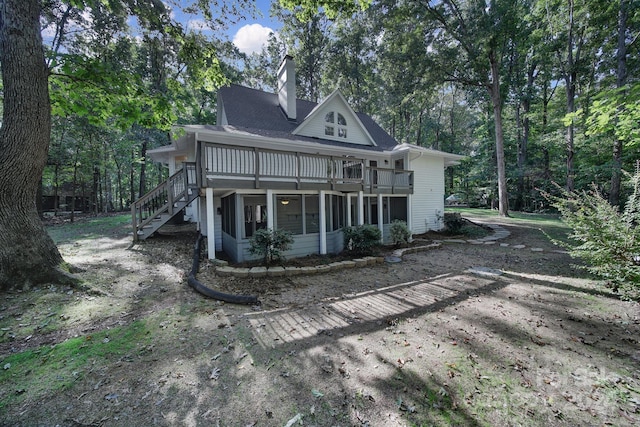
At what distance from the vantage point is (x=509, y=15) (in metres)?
14.8

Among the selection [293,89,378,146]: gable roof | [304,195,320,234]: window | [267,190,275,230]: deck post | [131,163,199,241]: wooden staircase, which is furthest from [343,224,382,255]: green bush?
[293,89,378,146]: gable roof

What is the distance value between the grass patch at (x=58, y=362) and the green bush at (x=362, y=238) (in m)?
6.47

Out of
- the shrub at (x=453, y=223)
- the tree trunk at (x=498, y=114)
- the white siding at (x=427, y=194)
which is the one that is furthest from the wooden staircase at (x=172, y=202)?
the tree trunk at (x=498, y=114)

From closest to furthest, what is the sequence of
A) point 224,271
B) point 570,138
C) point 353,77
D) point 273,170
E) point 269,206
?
point 224,271 → point 269,206 → point 273,170 → point 570,138 → point 353,77

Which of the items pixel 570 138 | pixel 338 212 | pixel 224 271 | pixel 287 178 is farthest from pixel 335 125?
pixel 570 138

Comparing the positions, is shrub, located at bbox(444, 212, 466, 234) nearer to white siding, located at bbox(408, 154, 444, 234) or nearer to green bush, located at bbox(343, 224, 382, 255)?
white siding, located at bbox(408, 154, 444, 234)

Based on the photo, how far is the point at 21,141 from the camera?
4.45 m

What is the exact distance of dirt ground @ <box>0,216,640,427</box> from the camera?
7.65 ft

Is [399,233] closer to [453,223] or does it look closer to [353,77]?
[453,223]

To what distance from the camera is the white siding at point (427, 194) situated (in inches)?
527

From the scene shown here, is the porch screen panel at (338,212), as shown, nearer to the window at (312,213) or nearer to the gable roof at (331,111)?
the window at (312,213)

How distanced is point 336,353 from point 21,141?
6.58m

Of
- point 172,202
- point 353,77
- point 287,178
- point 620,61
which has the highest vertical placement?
point 353,77

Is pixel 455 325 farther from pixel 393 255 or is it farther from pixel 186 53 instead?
pixel 186 53
